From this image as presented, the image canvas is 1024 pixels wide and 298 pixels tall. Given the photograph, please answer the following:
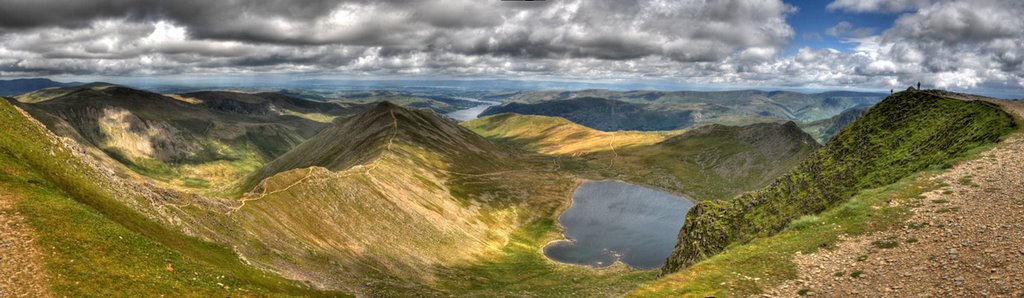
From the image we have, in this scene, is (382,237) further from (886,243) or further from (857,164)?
(886,243)

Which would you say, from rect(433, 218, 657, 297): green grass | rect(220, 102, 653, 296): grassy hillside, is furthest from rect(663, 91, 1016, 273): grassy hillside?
rect(220, 102, 653, 296): grassy hillside

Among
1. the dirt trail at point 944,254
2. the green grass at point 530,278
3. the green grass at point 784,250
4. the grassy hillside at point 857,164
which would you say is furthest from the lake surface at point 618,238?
the dirt trail at point 944,254

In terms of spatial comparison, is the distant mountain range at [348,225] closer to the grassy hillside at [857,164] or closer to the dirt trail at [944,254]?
the grassy hillside at [857,164]

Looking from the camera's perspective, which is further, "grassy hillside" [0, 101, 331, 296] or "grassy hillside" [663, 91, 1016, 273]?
"grassy hillside" [663, 91, 1016, 273]

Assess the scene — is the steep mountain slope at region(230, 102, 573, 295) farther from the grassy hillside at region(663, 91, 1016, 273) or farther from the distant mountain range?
the grassy hillside at region(663, 91, 1016, 273)

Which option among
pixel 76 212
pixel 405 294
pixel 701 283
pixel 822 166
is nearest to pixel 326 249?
pixel 405 294

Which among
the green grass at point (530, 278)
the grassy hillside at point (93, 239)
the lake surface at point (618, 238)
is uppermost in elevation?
the grassy hillside at point (93, 239)
